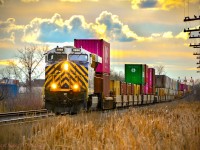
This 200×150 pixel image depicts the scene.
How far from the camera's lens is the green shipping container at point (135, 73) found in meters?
39.1

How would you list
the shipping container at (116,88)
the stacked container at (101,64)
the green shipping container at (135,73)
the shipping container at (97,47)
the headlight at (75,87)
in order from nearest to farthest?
the headlight at (75,87), the stacked container at (101,64), the shipping container at (97,47), the shipping container at (116,88), the green shipping container at (135,73)

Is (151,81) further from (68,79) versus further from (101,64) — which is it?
(68,79)

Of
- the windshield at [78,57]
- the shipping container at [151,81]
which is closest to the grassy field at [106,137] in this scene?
the windshield at [78,57]

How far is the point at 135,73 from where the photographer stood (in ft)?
130

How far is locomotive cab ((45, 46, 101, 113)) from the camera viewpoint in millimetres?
19875

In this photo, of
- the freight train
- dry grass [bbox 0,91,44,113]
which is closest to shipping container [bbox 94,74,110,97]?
the freight train

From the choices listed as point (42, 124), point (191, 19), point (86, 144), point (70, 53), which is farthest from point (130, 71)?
point (86, 144)

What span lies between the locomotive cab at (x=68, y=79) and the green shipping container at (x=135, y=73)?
18.2 meters

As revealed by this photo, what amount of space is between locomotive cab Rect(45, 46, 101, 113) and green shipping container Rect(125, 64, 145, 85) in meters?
18.2

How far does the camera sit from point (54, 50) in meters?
21.2

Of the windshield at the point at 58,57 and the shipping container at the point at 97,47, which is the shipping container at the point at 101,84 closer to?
the shipping container at the point at 97,47

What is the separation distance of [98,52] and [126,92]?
29.7ft

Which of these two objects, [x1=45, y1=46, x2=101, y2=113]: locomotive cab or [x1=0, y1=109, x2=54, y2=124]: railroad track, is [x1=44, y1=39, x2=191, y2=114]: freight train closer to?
[x1=45, y1=46, x2=101, y2=113]: locomotive cab

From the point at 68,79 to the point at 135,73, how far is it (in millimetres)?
20002
